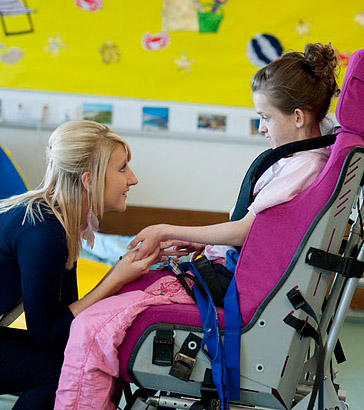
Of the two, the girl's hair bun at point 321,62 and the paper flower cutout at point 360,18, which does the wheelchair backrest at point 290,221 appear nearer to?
the girl's hair bun at point 321,62

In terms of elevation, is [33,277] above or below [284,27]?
below

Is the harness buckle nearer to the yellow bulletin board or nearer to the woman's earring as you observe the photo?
the woman's earring

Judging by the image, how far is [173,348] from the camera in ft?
4.64

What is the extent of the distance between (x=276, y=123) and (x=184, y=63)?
2.02 meters

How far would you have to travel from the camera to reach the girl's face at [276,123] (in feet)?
5.35

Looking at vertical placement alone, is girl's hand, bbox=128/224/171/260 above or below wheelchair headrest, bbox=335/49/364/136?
below

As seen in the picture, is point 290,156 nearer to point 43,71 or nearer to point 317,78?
point 317,78

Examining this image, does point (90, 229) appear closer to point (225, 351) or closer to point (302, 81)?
point (225, 351)

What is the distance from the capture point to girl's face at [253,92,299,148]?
1632 mm

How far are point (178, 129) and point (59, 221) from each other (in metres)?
2.09

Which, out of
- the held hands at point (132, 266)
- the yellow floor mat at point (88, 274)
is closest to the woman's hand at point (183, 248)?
the held hands at point (132, 266)

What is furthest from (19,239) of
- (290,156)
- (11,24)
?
(11,24)

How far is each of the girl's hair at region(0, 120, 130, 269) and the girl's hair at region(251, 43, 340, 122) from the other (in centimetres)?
48

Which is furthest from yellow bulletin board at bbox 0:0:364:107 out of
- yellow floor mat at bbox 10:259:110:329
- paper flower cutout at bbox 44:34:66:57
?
yellow floor mat at bbox 10:259:110:329
